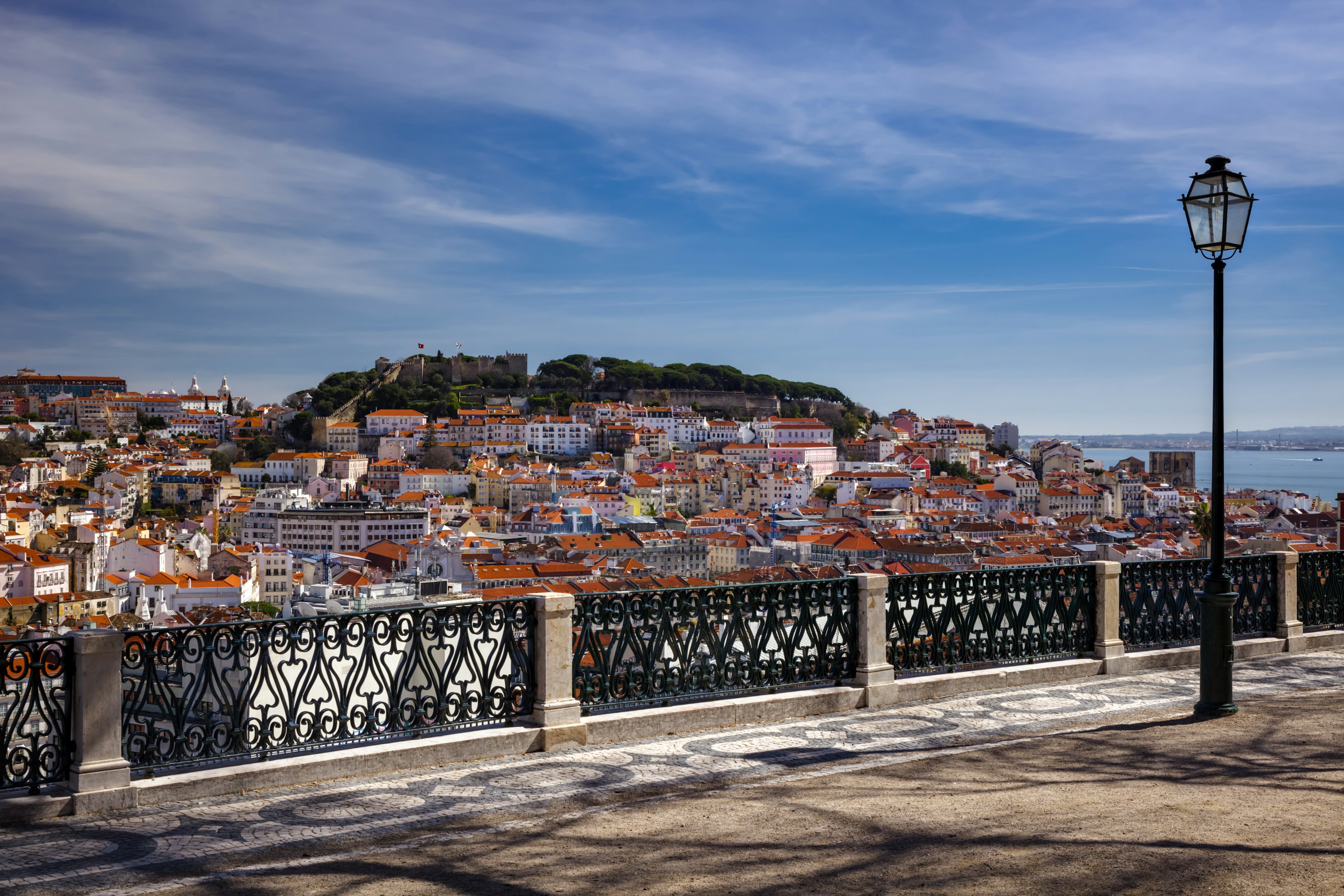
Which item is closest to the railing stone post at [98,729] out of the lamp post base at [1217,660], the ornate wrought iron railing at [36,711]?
the ornate wrought iron railing at [36,711]

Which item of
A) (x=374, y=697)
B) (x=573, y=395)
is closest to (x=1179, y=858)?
(x=374, y=697)

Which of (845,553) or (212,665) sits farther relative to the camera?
(845,553)

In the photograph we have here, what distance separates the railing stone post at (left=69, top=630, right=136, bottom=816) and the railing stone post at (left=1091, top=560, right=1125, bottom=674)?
6.21 metres

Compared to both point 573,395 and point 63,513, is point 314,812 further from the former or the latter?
point 573,395

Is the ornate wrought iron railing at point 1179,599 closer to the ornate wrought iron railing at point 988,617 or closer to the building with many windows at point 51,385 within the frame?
the ornate wrought iron railing at point 988,617

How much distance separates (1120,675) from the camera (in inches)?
296

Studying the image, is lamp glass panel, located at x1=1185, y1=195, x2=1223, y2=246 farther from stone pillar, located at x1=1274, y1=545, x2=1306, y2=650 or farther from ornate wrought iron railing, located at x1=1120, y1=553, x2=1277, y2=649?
stone pillar, located at x1=1274, y1=545, x2=1306, y2=650

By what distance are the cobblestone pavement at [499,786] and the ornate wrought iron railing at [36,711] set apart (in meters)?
0.24

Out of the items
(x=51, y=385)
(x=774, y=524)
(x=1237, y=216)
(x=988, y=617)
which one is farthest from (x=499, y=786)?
(x=51, y=385)

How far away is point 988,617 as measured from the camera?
7.05 meters

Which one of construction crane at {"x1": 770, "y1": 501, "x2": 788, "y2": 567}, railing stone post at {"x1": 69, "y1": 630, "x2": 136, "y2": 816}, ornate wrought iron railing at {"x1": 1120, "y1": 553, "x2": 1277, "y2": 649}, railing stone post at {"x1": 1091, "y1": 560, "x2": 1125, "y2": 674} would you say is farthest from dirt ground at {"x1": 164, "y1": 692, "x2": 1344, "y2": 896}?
construction crane at {"x1": 770, "y1": 501, "x2": 788, "y2": 567}

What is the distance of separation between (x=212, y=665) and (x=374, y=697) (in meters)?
0.80

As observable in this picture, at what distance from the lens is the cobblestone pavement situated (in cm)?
376

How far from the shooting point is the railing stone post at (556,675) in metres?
5.45
